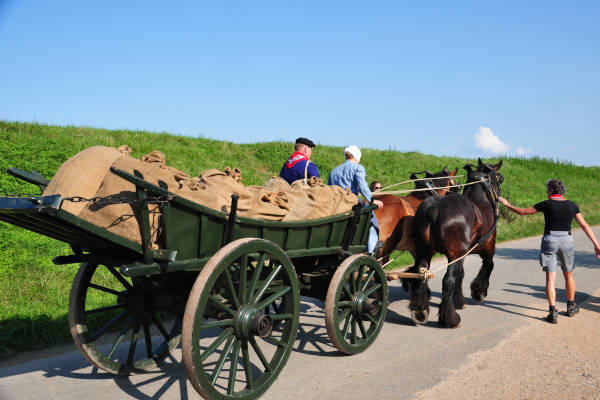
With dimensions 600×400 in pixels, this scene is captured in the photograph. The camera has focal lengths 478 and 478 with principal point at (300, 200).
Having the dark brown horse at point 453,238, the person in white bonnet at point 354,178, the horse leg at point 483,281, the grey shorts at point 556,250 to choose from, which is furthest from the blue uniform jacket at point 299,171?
the grey shorts at point 556,250

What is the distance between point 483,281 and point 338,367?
3497mm

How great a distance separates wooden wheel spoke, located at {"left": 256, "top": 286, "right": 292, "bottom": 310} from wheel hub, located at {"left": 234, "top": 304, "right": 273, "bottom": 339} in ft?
0.24

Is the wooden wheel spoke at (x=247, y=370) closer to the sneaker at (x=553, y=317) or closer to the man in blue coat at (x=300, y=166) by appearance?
the man in blue coat at (x=300, y=166)

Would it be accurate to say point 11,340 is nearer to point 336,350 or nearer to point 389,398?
point 336,350

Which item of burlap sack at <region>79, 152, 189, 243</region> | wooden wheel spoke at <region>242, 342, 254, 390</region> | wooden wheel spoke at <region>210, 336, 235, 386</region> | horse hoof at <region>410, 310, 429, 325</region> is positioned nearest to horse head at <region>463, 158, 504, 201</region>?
horse hoof at <region>410, 310, 429, 325</region>

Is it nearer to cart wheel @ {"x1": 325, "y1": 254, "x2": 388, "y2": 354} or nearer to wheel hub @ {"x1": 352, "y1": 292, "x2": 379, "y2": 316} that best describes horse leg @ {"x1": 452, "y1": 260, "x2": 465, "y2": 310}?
cart wheel @ {"x1": 325, "y1": 254, "x2": 388, "y2": 354}

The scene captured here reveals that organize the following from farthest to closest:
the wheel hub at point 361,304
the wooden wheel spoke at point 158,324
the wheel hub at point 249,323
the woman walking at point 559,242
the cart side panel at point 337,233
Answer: the woman walking at point 559,242 < the wheel hub at point 361,304 < the cart side panel at point 337,233 < the wooden wheel spoke at point 158,324 < the wheel hub at point 249,323

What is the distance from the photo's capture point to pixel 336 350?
493cm

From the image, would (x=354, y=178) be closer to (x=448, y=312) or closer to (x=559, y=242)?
(x=448, y=312)

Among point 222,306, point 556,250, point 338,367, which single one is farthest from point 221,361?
point 556,250

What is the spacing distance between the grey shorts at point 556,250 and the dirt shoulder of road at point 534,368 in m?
0.79

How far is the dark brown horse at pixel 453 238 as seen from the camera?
5.85 metres

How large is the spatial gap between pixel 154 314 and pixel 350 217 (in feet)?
6.81

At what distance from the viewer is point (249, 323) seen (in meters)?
3.55
